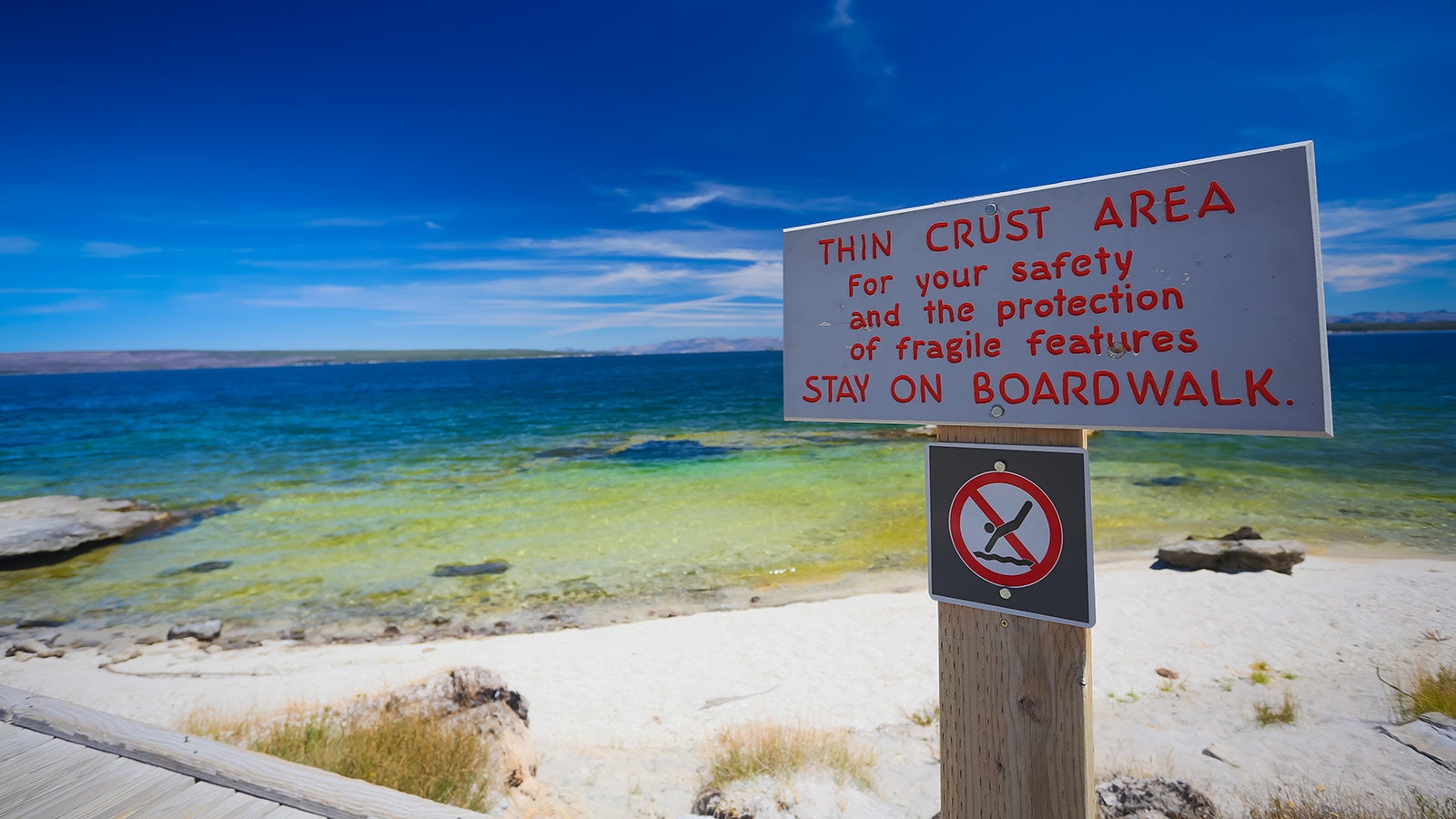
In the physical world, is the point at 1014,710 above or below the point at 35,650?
above

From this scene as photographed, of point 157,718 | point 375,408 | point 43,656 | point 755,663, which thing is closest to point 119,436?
point 375,408

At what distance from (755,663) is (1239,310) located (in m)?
5.93

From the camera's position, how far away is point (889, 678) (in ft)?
20.1

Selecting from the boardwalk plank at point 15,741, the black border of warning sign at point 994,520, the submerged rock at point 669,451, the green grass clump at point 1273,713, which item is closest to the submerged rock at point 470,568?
the boardwalk plank at point 15,741

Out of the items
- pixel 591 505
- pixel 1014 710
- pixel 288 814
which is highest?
pixel 1014 710

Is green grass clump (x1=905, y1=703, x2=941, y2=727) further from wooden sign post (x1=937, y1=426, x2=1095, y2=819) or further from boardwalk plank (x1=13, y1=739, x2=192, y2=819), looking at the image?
boardwalk plank (x1=13, y1=739, x2=192, y2=819)

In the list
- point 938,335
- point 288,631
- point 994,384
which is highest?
point 938,335

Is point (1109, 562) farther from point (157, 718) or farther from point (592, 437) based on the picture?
point (592, 437)

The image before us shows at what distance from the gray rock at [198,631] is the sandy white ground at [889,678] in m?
0.20

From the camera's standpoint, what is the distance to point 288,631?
28.7ft

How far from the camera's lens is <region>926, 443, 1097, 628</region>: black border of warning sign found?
2.01 meters

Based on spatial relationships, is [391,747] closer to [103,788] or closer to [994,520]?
[103,788]

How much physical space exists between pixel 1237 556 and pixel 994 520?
978 cm

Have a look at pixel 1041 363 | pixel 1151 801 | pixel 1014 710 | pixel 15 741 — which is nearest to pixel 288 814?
pixel 15 741
